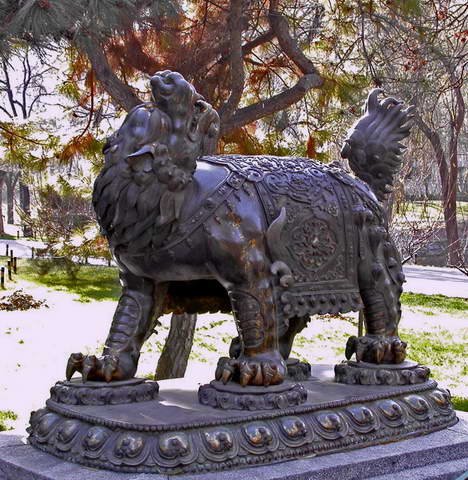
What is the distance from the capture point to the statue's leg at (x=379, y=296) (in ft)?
9.59

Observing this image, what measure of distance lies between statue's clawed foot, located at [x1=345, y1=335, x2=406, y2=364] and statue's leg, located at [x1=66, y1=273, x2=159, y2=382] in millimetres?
840

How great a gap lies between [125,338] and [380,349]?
3.27 ft

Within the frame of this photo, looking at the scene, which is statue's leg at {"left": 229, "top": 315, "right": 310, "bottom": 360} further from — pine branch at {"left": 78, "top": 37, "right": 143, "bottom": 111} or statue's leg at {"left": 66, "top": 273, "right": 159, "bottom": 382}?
pine branch at {"left": 78, "top": 37, "right": 143, "bottom": 111}

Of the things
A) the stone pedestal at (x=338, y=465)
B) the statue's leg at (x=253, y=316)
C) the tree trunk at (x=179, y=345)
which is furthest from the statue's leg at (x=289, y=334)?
the tree trunk at (x=179, y=345)

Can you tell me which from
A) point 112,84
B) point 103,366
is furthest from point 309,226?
point 112,84

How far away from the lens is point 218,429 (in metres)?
2.28

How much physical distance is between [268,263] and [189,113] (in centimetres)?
58

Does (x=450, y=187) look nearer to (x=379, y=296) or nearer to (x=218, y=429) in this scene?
(x=379, y=296)

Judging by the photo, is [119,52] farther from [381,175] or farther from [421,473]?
[421,473]

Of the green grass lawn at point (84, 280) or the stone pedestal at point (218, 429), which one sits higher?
the stone pedestal at point (218, 429)

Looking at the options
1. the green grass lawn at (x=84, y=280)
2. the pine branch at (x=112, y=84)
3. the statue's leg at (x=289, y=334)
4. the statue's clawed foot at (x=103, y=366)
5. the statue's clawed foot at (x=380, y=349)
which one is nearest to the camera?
the statue's clawed foot at (x=103, y=366)

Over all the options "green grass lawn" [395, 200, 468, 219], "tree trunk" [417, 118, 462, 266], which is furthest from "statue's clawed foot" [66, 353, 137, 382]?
"tree trunk" [417, 118, 462, 266]

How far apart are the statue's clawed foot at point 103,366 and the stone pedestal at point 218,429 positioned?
0.40ft

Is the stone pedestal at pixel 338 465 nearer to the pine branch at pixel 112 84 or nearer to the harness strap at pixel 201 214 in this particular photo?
the harness strap at pixel 201 214
